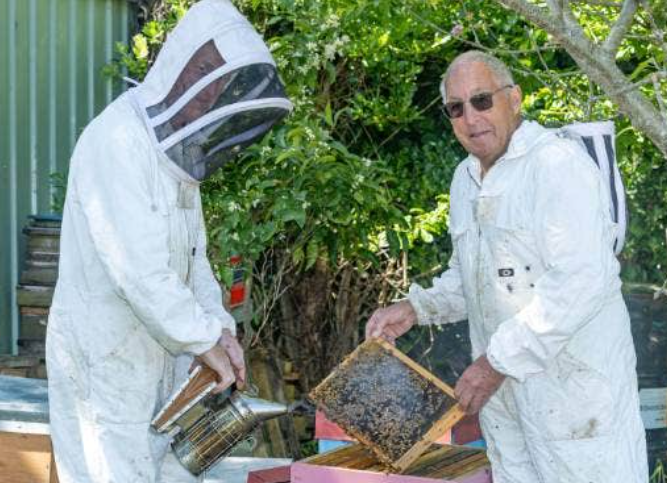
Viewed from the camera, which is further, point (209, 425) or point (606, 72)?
point (209, 425)

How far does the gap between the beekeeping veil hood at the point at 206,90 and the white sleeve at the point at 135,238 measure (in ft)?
0.37

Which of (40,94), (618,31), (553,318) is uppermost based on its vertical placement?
(618,31)

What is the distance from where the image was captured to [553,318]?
11.1ft

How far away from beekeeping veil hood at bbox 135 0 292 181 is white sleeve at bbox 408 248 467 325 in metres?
0.82

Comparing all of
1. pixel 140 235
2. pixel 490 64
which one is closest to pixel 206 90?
pixel 140 235

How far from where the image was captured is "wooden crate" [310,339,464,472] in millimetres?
3662

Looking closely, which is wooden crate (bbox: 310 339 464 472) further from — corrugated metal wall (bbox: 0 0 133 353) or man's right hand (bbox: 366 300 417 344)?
corrugated metal wall (bbox: 0 0 133 353)

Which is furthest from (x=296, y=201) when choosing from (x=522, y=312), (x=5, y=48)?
(x=5, y=48)

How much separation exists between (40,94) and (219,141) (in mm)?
3227

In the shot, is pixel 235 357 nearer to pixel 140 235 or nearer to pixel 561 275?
pixel 140 235

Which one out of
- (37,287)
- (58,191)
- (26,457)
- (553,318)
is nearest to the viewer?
(553,318)

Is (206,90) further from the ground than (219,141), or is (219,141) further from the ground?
(206,90)

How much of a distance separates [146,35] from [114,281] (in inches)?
135

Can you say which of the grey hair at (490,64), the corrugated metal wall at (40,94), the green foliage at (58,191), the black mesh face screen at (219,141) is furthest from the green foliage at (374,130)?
the black mesh face screen at (219,141)
